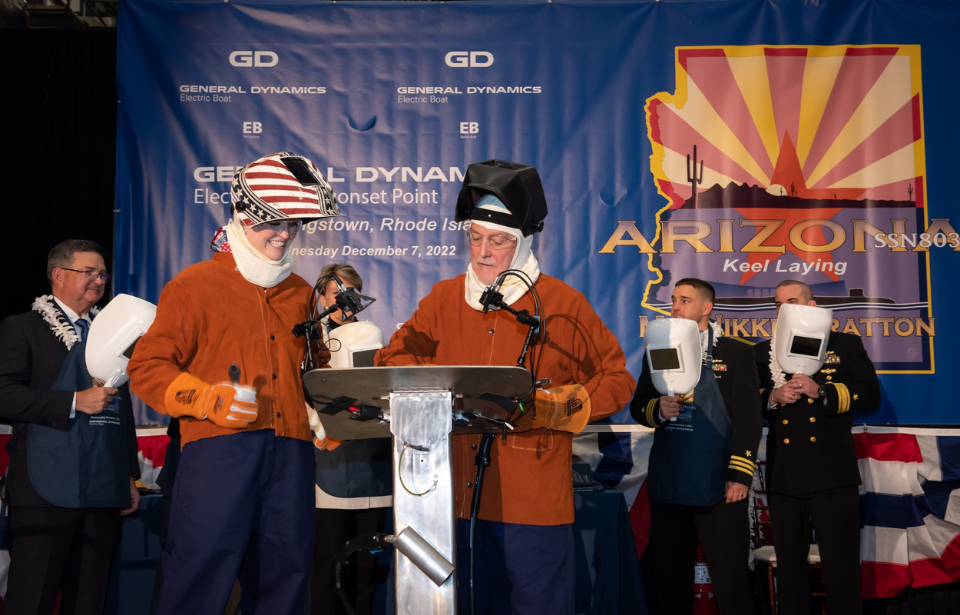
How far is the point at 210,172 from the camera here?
441 centimetres

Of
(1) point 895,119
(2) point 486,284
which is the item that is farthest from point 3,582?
(1) point 895,119

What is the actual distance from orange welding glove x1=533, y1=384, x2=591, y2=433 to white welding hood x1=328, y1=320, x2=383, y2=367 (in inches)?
27.0

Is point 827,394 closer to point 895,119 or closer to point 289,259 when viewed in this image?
point 895,119

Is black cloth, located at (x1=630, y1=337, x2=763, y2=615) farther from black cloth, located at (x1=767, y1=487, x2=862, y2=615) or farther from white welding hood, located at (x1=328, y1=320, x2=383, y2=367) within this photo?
white welding hood, located at (x1=328, y1=320, x2=383, y2=367)

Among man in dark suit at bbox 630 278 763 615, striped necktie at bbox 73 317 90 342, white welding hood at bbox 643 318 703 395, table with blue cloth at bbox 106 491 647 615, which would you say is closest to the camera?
white welding hood at bbox 643 318 703 395

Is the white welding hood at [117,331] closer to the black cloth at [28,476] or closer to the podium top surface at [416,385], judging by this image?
the black cloth at [28,476]

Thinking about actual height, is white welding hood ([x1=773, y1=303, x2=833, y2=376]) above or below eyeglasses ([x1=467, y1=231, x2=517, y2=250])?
below

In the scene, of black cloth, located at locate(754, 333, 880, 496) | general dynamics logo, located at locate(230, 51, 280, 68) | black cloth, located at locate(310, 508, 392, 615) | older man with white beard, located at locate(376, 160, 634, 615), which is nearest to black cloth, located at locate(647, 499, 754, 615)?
black cloth, located at locate(754, 333, 880, 496)

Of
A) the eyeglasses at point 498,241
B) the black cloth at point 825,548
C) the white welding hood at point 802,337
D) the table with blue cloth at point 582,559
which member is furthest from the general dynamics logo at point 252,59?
the black cloth at point 825,548

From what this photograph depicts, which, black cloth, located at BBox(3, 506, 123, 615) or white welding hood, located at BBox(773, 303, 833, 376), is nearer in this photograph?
black cloth, located at BBox(3, 506, 123, 615)

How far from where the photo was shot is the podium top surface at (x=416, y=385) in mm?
1611

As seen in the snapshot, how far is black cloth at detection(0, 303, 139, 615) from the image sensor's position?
9.75 ft

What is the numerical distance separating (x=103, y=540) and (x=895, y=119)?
4605 mm

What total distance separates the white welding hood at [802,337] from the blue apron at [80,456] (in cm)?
287
